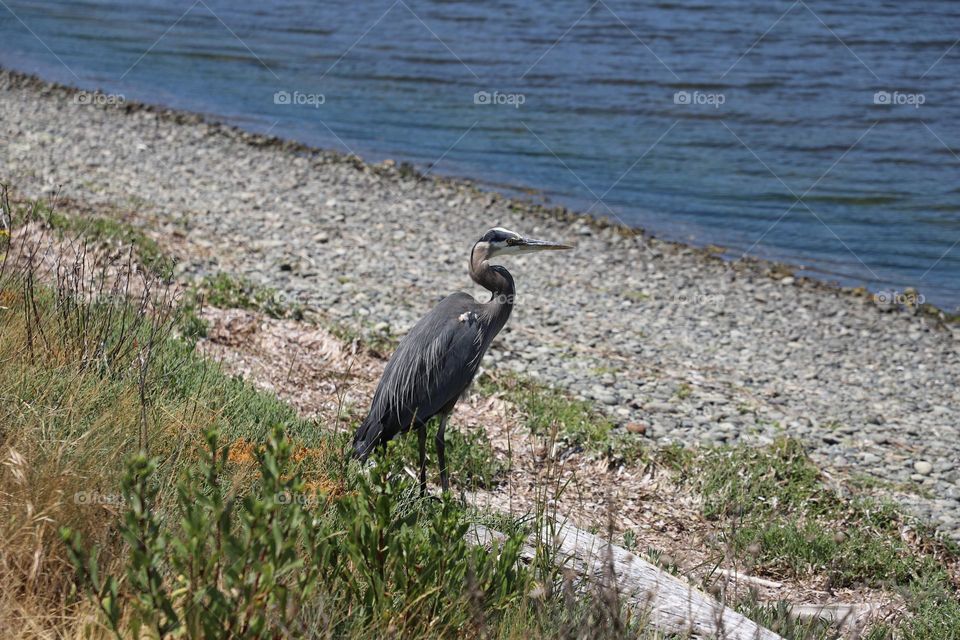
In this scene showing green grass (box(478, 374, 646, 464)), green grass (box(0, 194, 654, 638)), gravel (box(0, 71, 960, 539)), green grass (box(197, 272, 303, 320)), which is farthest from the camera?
green grass (box(197, 272, 303, 320))

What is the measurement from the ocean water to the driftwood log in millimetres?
10008

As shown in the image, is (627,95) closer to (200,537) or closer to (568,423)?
(568,423)

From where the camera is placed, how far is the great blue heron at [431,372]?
243 inches

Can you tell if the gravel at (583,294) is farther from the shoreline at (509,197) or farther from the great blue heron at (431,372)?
the great blue heron at (431,372)

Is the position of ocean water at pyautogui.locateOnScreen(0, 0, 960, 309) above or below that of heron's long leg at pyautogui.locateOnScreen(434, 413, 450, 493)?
above

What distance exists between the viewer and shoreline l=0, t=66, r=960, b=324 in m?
13.4

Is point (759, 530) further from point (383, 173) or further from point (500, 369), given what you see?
point (383, 173)

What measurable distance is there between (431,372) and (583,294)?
20.0 ft

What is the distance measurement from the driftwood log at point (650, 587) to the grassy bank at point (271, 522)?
5.4 inches

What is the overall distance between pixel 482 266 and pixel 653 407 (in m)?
2.65

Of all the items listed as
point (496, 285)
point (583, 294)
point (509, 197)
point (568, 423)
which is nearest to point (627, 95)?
point (509, 197)

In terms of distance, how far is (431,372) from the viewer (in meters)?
6.30

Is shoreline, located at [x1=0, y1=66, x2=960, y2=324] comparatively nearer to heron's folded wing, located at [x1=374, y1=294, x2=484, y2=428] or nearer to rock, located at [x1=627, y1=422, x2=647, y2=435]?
rock, located at [x1=627, y1=422, x2=647, y2=435]

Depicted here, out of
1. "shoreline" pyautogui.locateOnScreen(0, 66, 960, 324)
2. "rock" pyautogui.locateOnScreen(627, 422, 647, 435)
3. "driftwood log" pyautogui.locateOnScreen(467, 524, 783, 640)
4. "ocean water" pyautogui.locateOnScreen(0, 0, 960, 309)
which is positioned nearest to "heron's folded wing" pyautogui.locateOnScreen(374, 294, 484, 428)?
"driftwood log" pyautogui.locateOnScreen(467, 524, 783, 640)
